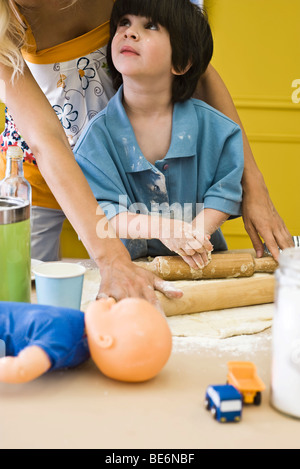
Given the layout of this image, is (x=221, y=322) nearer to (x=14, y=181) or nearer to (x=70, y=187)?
(x=70, y=187)

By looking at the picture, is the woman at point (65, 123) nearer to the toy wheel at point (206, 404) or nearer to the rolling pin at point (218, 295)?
the rolling pin at point (218, 295)

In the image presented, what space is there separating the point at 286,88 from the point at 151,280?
3.00 m

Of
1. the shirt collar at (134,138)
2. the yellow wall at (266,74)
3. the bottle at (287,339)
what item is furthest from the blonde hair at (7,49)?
the yellow wall at (266,74)

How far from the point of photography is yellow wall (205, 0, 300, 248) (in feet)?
11.7

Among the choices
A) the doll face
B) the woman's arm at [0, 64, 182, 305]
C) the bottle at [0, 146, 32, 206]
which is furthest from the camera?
the doll face

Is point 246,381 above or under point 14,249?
under

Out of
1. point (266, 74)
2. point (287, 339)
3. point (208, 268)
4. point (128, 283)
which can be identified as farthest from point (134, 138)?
point (266, 74)

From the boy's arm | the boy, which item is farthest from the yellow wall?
the boy

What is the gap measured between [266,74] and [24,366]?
3.37 m

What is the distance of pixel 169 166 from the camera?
1.53m

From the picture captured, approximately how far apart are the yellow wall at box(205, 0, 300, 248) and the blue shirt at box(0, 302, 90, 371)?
3.12 meters

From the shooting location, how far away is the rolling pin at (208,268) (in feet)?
3.90

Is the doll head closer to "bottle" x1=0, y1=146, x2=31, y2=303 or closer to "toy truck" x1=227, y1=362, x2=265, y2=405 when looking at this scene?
"toy truck" x1=227, y1=362, x2=265, y2=405

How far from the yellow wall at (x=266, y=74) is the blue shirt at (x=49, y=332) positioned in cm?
312
